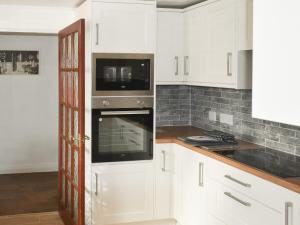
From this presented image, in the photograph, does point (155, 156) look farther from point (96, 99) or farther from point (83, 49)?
point (83, 49)

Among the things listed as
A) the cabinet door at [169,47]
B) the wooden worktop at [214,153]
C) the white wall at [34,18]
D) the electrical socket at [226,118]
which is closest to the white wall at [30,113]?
the white wall at [34,18]

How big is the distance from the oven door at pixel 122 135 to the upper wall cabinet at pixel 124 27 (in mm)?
562

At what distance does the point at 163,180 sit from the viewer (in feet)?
15.1

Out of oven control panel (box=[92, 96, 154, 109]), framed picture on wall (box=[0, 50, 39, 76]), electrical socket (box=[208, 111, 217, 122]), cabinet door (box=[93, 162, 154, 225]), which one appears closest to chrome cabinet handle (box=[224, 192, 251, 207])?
cabinet door (box=[93, 162, 154, 225])

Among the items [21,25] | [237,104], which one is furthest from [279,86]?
[21,25]

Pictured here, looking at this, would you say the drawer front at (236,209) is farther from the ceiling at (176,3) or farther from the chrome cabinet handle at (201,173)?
the ceiling at (176,3)

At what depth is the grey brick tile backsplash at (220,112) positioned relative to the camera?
3.88 meters

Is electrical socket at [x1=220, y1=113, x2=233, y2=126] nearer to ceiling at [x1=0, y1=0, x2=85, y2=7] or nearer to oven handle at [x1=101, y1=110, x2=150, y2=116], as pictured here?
oven handle at [x1=101, y1=110, x2=150, y2=116]

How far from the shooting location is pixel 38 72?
7.21 m

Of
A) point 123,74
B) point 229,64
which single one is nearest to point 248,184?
point 229,64

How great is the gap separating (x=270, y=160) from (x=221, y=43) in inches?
46.9

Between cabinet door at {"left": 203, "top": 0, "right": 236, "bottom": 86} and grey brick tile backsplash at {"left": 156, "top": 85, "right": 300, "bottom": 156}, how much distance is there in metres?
0.31

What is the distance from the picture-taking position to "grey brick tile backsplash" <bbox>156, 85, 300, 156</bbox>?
12.7 feet

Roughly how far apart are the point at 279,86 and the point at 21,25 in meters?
3.08
